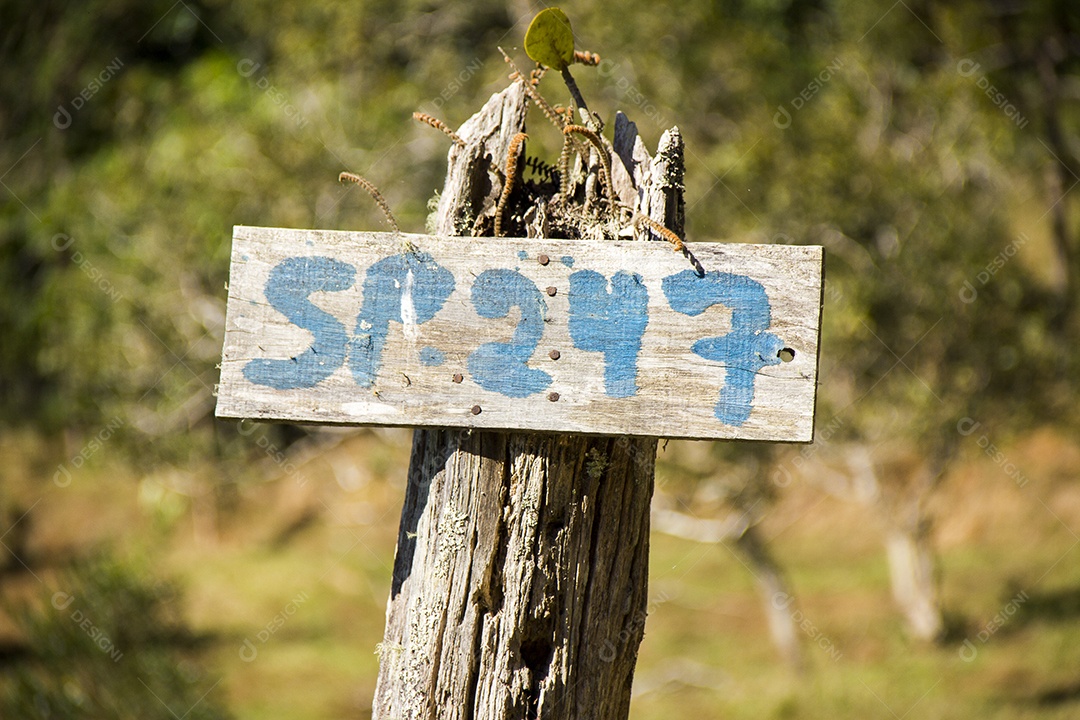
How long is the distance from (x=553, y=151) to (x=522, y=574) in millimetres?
5847

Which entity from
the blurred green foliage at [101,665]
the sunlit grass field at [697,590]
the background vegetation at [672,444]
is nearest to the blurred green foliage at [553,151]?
the background vegetation at [672,444]

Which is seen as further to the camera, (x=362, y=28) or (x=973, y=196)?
(x=362, y=28)

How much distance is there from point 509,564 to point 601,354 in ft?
1.52

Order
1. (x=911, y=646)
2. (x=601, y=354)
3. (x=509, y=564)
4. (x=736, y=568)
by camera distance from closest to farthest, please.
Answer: (x=601, y=354) < (x=509, y=564) < (x=911, y=646) < (x=736, y=568)

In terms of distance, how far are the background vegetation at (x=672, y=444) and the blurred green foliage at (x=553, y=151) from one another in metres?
0.03

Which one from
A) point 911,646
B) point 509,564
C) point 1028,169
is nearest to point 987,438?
point 911,646

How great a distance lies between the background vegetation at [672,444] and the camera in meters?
6.42

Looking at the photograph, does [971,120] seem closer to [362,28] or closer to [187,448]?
[362,28]

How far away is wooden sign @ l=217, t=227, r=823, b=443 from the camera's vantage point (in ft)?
5.46

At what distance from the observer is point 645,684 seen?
6855 millimetres

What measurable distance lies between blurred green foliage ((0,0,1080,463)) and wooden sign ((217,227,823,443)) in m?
4.82

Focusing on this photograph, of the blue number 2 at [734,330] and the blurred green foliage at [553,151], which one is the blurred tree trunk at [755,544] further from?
the blue number 2 at [734,330]

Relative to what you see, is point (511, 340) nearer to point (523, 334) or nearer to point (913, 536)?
point (523, 334)

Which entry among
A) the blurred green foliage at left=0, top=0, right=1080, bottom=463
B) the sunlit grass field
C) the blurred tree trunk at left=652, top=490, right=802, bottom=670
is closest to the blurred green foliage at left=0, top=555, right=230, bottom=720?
the sunlit grass field
